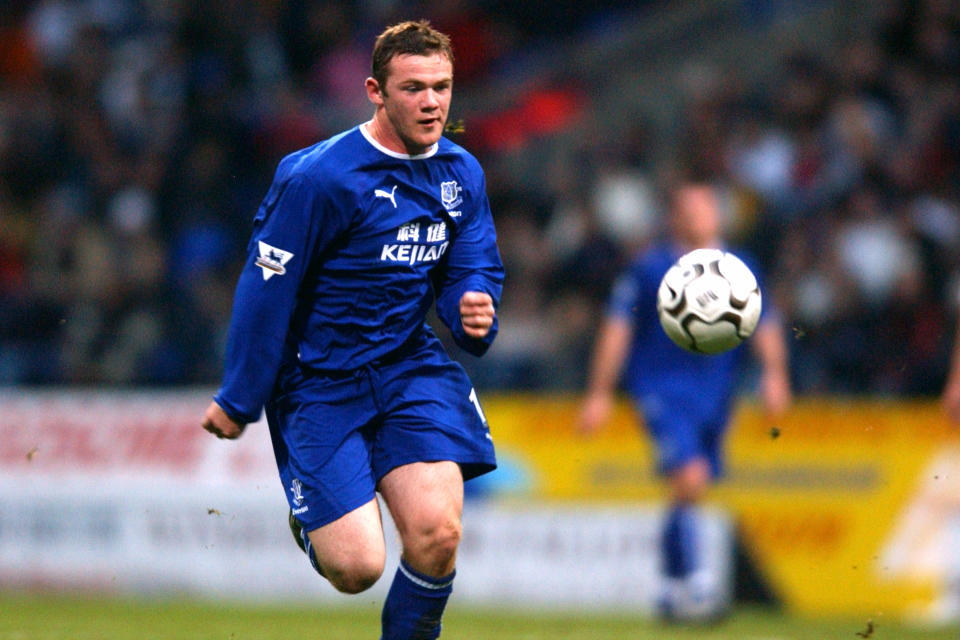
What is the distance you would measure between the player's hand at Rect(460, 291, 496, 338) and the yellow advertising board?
5607mm

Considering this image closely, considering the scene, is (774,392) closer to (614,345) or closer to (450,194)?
(614,345)

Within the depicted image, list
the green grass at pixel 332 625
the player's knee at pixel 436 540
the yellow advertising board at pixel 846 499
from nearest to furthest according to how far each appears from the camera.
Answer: the player's knee at pixel 436 540, the green grass at pixel 332 625, the yellow advertising board at pixel 846 499

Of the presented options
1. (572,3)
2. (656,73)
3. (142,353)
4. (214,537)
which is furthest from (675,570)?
(572,3)

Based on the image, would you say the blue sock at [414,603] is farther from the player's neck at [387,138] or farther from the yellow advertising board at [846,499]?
the yellow advertising board at [846,499]

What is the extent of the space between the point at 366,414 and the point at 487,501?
5.93 m

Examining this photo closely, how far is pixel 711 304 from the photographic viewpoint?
6129 mm

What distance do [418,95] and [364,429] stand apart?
1.18 meters

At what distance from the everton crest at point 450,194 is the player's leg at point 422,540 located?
93cm

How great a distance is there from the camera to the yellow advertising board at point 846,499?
33.5ft

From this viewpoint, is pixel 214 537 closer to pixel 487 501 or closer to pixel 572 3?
pixel 487 501

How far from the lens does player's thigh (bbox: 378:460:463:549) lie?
513cm

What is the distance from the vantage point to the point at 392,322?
541cm

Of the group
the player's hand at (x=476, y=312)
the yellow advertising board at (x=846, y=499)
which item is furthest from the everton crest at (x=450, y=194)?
the yellow advertising board at (x=846, y=499)

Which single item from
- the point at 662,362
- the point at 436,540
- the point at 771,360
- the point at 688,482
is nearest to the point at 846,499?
the point at 771,360
